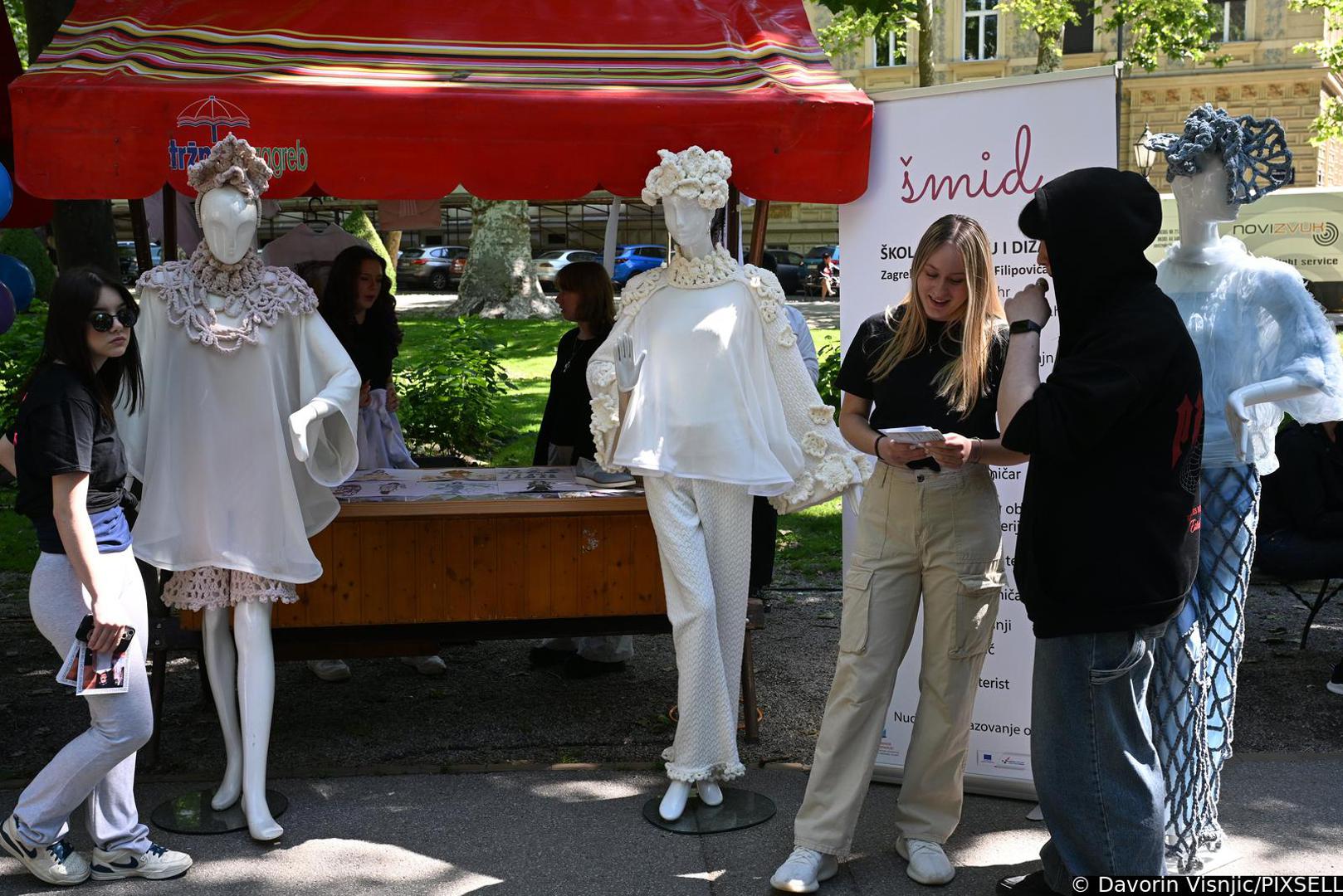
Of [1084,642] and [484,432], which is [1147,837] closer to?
[1084,642]

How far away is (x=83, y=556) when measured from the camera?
3.26 m

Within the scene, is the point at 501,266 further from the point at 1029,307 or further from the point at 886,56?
the point at 886,56

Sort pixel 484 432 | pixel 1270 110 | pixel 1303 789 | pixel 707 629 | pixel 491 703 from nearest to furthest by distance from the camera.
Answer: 1. pixel 707 629
2. pixel 1303 789
3. pixel 491 703
4. pixel 484 432
5. pixel 1270 110

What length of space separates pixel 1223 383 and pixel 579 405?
2.70m

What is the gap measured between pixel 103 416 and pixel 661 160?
181 cm

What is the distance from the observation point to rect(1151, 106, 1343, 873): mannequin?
3.52 meters

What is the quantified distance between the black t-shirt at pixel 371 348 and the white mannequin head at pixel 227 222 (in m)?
1.69

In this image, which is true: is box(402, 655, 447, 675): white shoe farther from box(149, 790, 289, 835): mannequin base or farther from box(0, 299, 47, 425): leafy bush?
box(0, 299, 47, 425): leafy bush

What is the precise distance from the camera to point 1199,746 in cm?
352

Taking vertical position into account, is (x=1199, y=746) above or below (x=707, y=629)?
below

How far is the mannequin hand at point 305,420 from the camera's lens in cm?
371

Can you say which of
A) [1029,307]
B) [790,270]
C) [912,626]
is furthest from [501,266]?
[1029,307]

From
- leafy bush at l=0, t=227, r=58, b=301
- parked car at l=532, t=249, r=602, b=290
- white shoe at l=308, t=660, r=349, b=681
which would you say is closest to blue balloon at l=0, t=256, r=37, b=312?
white shoe at l=308, t=660, r=349, b=681

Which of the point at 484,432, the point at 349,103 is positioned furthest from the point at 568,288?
the point at 484,432
